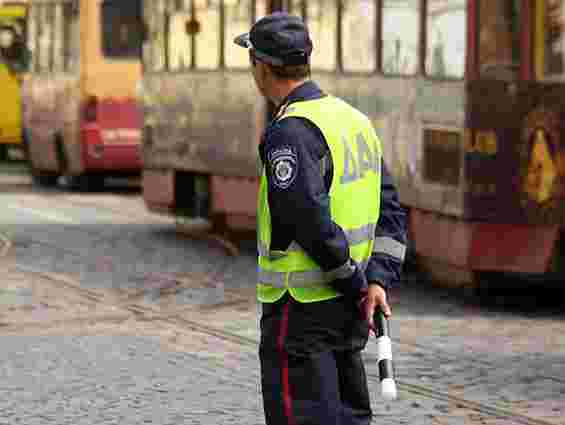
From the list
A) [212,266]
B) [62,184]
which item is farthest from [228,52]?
[62,184]

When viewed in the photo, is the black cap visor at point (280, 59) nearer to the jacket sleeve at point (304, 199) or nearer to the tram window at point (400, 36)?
the jacket sleeve at point (304, 199)

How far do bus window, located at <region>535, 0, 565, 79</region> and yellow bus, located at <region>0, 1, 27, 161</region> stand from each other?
19.2 meters

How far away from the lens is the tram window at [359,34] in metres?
13.9

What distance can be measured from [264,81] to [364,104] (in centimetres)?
869

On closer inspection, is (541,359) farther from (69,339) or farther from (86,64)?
(86,64)

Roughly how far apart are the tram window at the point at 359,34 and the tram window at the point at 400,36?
0.24m

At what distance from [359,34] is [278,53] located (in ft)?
29.6

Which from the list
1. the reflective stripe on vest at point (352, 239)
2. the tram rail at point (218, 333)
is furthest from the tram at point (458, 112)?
the reflective stripe on vest at point (352, 239)

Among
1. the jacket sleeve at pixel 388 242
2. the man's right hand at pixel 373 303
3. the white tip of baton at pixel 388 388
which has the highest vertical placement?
the jacket sleeve at pixel 388 242

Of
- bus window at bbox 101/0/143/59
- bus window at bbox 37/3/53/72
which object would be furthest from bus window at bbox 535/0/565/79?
bus window at bbox 37/3/53/72

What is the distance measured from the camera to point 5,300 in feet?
41.6

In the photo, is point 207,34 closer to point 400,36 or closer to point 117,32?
point 400,36

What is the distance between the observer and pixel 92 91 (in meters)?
23.8

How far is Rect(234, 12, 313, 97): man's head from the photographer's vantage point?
17.1 ft
